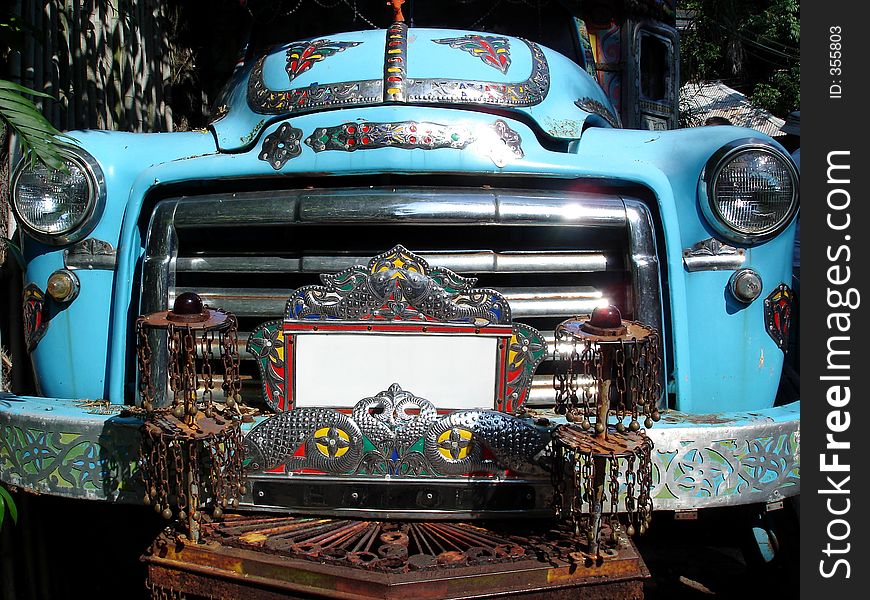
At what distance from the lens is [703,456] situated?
6.82 ft

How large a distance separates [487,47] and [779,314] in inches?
52.4

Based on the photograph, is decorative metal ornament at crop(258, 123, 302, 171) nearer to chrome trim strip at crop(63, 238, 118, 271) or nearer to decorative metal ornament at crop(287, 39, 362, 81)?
decorative metal ornament at crop(287, 39, 362, 81)

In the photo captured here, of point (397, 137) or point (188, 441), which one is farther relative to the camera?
point (397, 137)

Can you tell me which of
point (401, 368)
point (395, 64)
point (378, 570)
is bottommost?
point (378, 570)

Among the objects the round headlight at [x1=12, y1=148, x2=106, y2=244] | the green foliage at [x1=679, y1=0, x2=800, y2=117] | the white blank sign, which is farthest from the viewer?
the green foliage at [x1=679, y1=0, x2=800, y2=117]

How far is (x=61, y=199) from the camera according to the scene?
2.42m

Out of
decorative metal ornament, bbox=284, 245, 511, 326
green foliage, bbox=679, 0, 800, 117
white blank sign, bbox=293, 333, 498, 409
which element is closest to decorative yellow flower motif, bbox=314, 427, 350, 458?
white blank sign, bbox=293, 333, 498, 409

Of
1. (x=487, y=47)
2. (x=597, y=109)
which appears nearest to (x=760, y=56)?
(x=597, y=109)

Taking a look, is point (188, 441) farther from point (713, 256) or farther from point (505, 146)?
point (713, 256)

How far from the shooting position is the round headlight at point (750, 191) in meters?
2.28

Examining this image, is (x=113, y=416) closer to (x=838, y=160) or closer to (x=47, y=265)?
(x=47, y=265)

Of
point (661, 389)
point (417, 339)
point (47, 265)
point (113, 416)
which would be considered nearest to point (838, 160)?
point (661, 389)

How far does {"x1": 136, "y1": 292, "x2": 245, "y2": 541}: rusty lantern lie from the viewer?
194cm

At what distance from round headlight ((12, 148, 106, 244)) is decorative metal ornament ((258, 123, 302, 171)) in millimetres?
492
